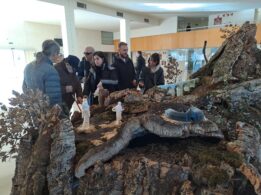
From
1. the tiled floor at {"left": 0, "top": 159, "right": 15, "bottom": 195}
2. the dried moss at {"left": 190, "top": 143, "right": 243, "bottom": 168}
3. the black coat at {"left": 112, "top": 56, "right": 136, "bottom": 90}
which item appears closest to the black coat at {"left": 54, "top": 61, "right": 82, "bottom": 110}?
the black coat at {"left": 112, "top": 56, "right": 136, "bottom": 90}

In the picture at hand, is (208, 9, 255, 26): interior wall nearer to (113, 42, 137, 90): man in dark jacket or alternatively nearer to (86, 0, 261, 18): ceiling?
(86, 0, 261, 18): ceiling

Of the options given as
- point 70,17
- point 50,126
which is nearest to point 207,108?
point 50,126

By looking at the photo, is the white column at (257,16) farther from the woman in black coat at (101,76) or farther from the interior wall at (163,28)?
the woman in black coat at (101,76)

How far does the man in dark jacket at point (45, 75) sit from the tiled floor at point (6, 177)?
0.88m

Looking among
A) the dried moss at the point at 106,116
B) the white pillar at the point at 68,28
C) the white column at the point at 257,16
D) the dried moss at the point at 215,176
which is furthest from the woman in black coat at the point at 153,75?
the white column at the point at 257,16

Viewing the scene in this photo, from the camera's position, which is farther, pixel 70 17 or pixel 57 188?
pixel 70 17

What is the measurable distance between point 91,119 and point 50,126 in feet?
1.61

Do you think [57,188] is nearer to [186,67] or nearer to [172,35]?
[186,67]

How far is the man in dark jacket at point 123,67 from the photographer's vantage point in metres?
2.93

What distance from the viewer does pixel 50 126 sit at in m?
1.35

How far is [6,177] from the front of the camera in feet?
8.44

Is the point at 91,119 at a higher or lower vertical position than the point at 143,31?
lower

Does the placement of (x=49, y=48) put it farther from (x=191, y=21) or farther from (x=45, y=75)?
(x=191, y=21)

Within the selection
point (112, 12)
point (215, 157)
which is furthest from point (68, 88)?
point (112, 12)
